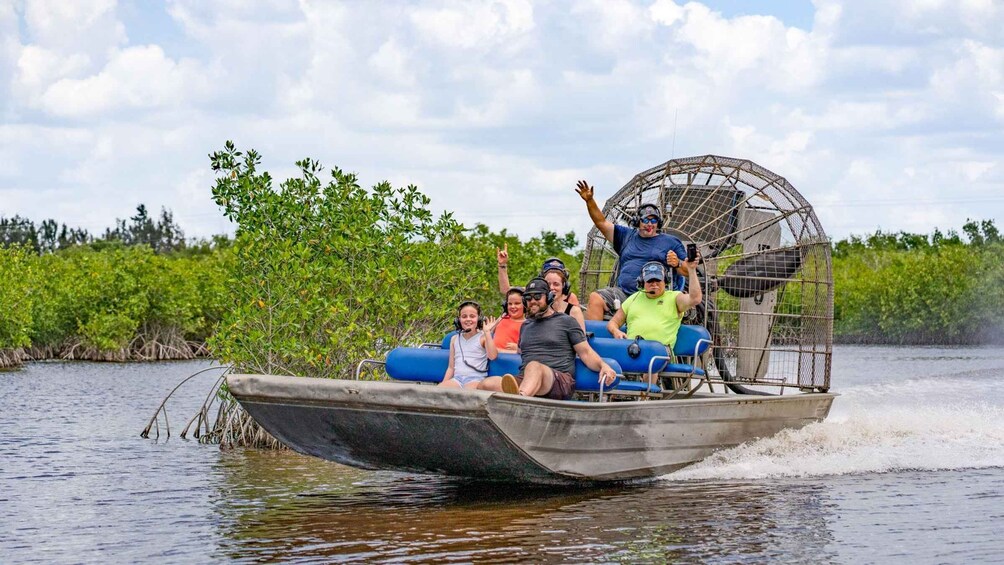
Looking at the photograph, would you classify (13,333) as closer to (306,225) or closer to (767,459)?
(306,225)

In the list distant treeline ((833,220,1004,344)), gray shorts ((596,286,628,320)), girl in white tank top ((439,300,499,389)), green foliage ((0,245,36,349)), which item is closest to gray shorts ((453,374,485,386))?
girl in white tank top ((439,300,499,389))

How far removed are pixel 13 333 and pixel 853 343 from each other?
43378mm

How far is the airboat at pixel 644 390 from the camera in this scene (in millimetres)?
10569

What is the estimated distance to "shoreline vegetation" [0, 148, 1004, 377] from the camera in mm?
16438

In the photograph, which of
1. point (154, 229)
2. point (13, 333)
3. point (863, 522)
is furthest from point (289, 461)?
point (154, 229)

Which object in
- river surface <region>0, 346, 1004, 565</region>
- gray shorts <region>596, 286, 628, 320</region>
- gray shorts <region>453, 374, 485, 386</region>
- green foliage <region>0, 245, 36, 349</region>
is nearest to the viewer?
river surface <region>0, 346, 1004, 565</region>

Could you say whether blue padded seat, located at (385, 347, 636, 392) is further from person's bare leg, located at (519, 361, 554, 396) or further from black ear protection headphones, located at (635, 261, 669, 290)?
black ear protection headphones, located at (635, 261, 669, 290)

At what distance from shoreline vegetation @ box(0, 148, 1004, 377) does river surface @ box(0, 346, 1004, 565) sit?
71.5 inches

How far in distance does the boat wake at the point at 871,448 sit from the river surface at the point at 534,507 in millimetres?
25

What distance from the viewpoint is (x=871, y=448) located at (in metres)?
→ 14.5

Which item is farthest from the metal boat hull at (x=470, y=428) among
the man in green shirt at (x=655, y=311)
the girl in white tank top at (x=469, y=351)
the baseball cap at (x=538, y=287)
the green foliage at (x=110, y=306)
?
the green foliage at (x=110, y=306)

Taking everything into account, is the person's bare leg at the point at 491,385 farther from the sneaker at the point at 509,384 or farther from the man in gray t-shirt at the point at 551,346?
the sneaker at the point at 509,384

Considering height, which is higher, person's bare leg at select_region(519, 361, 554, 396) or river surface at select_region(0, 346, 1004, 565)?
person's bare leg at select_region(519, 361, 554, 396)

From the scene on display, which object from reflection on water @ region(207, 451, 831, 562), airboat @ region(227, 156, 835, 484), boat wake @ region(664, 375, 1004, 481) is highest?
airboat @ region(227, 156, 835, 484)
